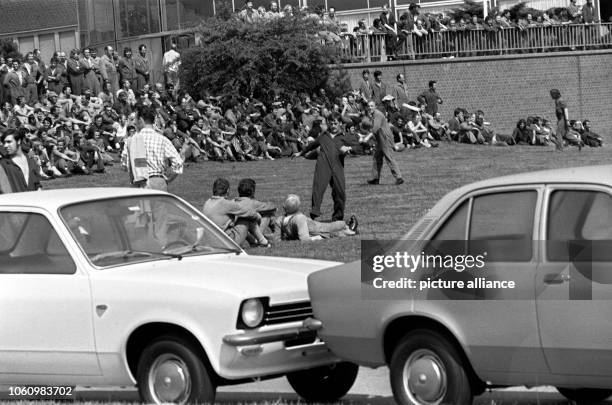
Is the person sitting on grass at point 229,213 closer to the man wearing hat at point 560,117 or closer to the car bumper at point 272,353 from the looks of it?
the car bumper at point 272,353

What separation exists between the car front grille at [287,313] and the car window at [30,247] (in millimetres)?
1460

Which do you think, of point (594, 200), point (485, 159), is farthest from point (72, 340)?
point (485, 159)

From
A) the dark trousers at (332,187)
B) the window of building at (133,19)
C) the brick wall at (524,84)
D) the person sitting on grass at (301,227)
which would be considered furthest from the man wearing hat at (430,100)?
the person sitting on grass at (301,227)

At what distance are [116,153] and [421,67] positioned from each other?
16217mm

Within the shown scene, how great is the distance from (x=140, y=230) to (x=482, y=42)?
3761cm

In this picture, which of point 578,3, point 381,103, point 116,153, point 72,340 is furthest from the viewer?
point 578,3

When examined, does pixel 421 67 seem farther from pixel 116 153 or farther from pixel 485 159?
pixel 116 153

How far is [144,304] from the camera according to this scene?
28.2ft

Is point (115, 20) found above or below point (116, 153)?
above

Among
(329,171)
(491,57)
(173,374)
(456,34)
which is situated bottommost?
(173,374)

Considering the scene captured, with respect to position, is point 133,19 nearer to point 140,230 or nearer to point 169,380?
point 140,230

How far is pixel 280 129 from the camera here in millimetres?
34750

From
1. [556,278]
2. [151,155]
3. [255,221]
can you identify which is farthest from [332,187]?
[556,278]

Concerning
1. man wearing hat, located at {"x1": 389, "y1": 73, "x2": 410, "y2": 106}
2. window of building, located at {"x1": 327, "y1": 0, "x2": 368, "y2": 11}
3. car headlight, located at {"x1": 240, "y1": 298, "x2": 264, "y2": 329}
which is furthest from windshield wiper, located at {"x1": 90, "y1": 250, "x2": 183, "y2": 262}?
window of building, located at {"x1": 327, "y1": 0, "x2": 368, "y2": 11}
